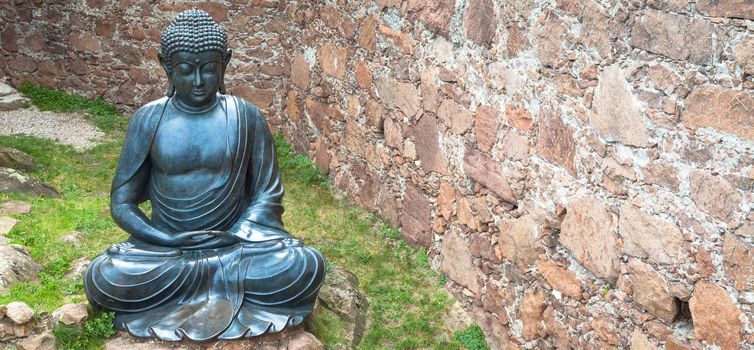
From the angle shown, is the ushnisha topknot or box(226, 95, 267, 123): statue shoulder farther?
box(226, 95, 267, 123): statue shoulder

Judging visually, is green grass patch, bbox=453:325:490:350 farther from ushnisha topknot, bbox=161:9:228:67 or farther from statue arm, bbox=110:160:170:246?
ushnisha topknot, bbox=161:9:228:67

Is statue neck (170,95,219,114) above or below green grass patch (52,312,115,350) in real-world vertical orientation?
above

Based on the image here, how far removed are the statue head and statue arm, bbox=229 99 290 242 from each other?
0.29 metres

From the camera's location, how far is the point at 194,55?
496 centimetres

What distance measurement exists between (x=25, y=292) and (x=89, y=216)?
64.4 inches

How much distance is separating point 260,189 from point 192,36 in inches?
36.6

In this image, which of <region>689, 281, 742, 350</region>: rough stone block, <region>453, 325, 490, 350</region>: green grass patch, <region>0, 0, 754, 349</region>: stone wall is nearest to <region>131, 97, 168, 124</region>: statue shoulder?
<region>0, 0, 754, 349</region>: stone wall

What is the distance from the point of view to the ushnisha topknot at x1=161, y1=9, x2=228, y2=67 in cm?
493

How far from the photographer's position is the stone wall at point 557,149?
14.0ft

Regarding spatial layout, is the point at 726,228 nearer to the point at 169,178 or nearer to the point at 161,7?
the point at 169,178

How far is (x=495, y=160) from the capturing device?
6.00 meters

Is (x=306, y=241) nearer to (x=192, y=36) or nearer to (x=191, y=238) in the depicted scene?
(x=191, y=238)

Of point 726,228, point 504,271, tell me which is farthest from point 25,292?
point 726,228

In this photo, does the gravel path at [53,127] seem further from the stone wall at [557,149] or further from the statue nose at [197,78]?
the statue nose at [197,78]
